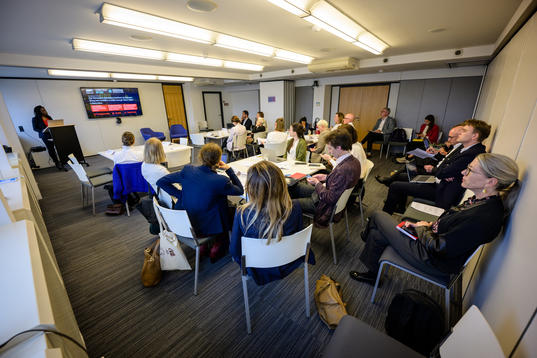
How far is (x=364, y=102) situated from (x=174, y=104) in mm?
7982

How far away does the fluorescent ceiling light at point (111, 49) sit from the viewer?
3.34 metres

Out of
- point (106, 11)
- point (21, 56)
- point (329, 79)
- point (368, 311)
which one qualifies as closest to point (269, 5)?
point (106, 11)

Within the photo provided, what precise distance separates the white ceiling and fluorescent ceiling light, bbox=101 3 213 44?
0.28 ft

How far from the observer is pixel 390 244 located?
173 cm

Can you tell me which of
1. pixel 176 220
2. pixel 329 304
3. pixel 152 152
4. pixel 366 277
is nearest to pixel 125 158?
pixel 152 152

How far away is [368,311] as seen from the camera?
179 cm

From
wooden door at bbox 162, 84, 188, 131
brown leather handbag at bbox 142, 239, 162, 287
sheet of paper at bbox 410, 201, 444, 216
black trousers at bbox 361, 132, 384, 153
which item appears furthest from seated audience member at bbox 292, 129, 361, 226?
wooden door at bbox 162, 84, 188, 131

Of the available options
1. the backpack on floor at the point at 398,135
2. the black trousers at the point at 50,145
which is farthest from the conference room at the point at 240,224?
the backpack on floor at the point at 398,135

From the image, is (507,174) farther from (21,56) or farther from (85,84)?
(85,84)

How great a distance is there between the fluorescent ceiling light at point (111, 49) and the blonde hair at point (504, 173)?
5.13 metres

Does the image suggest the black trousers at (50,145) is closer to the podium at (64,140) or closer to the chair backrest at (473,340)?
the podium at (64,140)

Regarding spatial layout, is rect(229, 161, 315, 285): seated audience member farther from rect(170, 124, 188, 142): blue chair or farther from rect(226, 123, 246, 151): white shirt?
rect(170, 124, 188, 142): blue chair

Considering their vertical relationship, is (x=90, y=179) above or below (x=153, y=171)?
below

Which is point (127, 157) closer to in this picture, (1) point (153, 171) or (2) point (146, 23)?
(1) point (153, 171)
